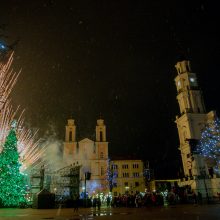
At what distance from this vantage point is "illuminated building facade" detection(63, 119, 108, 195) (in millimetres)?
80625

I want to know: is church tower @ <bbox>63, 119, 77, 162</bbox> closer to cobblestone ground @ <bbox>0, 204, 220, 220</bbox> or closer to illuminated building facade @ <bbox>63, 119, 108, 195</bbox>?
illuminated building facade @ <bbox>63, 119, 108, 195</bbox>

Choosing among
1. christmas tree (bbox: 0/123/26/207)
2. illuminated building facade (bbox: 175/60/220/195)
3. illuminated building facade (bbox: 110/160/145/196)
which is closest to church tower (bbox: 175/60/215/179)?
illuminated building facade (bbox: 175/60/220/195)

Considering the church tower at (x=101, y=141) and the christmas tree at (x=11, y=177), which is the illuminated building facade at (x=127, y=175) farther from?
the christmas tree at (x=11, y=177)

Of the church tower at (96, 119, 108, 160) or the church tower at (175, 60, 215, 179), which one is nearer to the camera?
the church tower at (175, 60, 215, 179)

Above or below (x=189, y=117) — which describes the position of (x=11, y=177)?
below

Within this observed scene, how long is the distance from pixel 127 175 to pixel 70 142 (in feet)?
76.5

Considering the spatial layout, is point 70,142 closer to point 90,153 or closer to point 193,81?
point 90,153

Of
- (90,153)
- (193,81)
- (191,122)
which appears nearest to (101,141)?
(90,153)

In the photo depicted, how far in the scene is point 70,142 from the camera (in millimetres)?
84500

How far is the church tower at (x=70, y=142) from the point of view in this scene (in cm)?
8275

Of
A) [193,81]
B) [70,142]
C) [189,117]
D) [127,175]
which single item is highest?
[193,81]

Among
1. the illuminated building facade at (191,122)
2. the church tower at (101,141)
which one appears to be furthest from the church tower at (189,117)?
the church tower at (101,141)

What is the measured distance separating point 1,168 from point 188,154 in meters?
38.6

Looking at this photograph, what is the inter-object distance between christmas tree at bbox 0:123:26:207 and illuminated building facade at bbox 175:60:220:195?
3131cm
